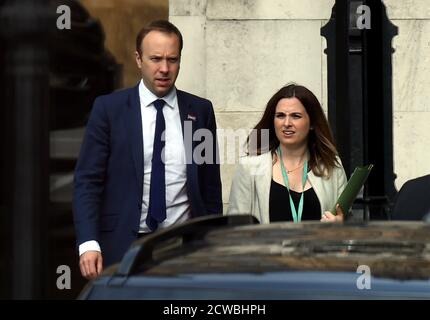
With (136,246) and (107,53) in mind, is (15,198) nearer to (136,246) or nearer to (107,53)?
(107,53)

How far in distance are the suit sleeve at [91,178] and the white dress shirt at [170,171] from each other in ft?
0.25

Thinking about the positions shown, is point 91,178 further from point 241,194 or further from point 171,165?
point 241,194

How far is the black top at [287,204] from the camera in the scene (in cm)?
526

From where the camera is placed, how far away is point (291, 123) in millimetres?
5484

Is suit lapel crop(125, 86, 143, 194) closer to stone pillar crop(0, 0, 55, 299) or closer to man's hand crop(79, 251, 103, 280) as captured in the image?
man's hand crop(79, 251, 103, 280)

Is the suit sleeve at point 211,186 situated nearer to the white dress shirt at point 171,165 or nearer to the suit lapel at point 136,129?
the white dress shirt at point 171,165

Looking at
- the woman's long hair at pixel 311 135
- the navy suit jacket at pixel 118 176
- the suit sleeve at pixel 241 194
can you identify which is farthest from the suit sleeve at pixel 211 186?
the woman's long hair at pixel 311 135

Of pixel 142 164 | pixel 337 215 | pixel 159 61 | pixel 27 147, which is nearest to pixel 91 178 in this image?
pixel 142 164

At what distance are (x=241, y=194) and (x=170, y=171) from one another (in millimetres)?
452

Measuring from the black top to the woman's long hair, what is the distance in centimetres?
16

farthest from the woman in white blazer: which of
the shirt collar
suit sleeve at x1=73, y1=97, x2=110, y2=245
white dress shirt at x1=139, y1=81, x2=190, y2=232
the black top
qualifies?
suit sleeve at x1=73, y1=97, x2=110, y2=245
